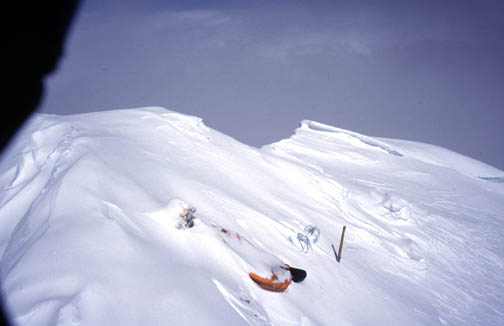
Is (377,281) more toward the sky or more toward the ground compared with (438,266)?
more toward the sky

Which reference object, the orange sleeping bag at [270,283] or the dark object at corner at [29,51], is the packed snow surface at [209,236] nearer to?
the orange sleeping bag at [270,283]

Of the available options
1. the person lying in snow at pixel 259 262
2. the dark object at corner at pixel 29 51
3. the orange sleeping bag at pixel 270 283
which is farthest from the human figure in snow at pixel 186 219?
the dark object at corner at pixel 29 51

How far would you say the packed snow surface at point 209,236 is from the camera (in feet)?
8.22

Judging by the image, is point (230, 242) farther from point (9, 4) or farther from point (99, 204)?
point (9, 4)

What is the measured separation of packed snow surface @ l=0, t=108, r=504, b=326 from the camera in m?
2.51

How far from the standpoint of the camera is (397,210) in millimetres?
9141

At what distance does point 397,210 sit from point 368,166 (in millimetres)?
4715

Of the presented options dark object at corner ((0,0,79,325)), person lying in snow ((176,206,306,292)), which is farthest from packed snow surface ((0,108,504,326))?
dark object at corner ((0,0,79,325))

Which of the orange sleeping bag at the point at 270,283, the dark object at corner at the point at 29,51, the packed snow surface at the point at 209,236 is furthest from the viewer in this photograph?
the orange sleeping bag at the point at 270,283

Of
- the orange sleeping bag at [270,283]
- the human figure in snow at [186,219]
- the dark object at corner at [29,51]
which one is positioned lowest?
the orange sleeping bag at [270,283]

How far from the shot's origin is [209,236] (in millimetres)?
3779

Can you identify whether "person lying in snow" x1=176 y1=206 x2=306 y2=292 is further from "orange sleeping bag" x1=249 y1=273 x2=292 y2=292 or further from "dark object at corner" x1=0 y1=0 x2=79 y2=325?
"dark object at corner" x1=0 y1=0 x2=79 y2=325

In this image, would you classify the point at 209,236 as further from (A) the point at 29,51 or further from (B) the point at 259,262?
(A) the point at 29,51

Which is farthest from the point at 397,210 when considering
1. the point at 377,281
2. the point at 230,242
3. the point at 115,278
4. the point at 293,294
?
the point at 115,278
